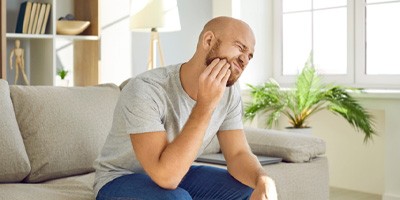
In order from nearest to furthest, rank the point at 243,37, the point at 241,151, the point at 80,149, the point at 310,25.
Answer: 1. the point at 243,37
2. the point at 241,151
3. the point at 80,149
4. the point at 310,25

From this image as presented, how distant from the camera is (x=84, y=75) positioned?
4289 mm

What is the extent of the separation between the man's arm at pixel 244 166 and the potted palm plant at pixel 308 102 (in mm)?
2028

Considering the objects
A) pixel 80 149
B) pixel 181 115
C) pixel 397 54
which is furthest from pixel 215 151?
pixel 397 54

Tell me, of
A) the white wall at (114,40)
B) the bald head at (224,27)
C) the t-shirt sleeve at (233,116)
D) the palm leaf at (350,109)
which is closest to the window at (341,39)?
the palm leaf at (350,109)

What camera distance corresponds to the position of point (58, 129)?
2.46 m

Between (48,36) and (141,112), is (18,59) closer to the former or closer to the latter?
(48,36)

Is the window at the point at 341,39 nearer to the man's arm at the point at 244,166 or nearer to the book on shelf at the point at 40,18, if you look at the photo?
the book on shelf at the point at 40,18

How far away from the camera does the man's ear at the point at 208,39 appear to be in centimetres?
188

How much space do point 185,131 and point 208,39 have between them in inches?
11.8

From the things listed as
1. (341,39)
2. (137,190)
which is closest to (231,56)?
(137,190)

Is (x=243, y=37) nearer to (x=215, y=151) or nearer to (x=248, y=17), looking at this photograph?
(x=215, y=151)

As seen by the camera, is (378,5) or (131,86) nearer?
(131,86)

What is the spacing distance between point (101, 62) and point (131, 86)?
98.2 inches

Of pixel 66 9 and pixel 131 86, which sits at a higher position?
pixel 66 9
